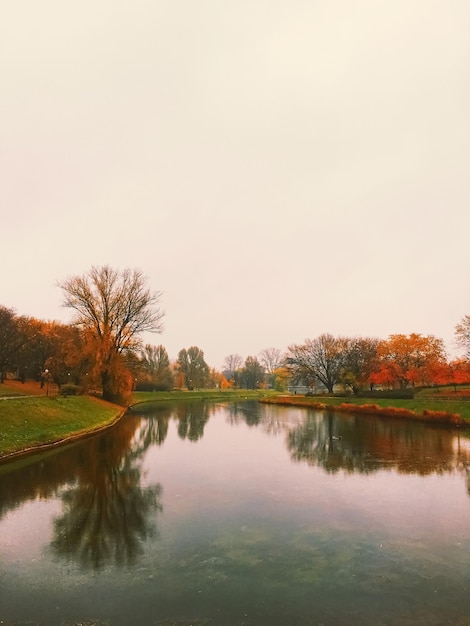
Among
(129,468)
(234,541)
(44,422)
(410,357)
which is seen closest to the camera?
(234,541)

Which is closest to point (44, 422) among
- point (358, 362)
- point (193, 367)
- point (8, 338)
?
point (8, 338)

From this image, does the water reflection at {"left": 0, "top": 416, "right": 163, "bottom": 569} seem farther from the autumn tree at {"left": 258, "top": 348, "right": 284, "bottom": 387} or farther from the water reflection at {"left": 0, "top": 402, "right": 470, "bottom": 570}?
the autumn tree at {"left": 258, "top": 348, "right": 284, "bottom": 387}

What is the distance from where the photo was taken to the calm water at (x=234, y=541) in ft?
22.1

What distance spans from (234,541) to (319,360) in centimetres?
7266

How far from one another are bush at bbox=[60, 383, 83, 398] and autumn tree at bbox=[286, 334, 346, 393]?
4678 centimetres

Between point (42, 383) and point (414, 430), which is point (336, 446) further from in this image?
point (42, 383)

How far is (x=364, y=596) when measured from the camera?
7.12 metres

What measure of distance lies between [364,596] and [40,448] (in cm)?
1976

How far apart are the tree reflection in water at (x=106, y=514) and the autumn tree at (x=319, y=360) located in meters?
61.8

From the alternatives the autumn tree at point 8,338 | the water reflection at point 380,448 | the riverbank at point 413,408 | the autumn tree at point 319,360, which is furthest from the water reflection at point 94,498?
the autumn tree at point 319,360

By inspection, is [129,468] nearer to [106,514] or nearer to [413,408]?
[106,514]

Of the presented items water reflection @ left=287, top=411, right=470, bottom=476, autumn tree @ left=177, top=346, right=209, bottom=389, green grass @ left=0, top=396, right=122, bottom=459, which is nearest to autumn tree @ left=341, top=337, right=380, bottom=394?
water reflection @ left=287, top=411, right=470, bottom=476

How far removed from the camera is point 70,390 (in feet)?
140

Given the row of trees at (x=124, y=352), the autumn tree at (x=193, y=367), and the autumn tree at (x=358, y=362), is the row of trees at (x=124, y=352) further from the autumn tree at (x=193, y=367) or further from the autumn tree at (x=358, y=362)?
the autumn tree at (x=193, y=367)
